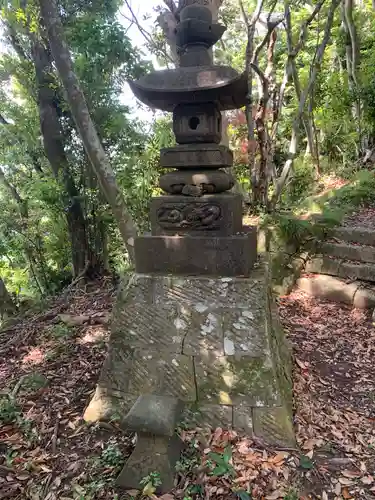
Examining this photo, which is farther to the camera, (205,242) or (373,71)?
(373,71)

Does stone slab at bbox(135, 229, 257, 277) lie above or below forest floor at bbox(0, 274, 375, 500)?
above

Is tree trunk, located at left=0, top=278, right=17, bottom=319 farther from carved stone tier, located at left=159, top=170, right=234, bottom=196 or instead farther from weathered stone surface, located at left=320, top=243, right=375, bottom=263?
weathered stone surface, located at left=320, top=243, right=375, bottom=263

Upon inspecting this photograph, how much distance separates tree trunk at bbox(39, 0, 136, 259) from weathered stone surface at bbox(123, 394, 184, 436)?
2809mm

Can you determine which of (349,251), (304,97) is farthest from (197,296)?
(304,97)

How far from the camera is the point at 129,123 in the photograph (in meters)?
6.05

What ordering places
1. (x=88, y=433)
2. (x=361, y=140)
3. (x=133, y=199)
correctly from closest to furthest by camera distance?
(x=88, y=433) < (x=133, y=199) < (x=361, y=140)

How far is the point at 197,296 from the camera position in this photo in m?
2.94

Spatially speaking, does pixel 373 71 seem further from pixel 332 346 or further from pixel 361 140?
pixel 332 346

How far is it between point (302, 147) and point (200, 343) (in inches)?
433

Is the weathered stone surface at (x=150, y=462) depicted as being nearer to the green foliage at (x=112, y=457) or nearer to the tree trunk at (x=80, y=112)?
the green foliage at (x=112, y=457)

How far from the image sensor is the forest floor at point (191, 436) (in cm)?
230

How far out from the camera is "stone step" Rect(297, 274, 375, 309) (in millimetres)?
4965

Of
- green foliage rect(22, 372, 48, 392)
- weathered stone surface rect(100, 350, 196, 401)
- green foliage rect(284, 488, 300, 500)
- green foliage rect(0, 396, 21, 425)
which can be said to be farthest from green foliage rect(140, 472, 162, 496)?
green foliage rect(22, 372, 48, 392)

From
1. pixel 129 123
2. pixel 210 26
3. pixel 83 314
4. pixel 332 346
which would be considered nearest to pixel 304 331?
pixel 332 346
